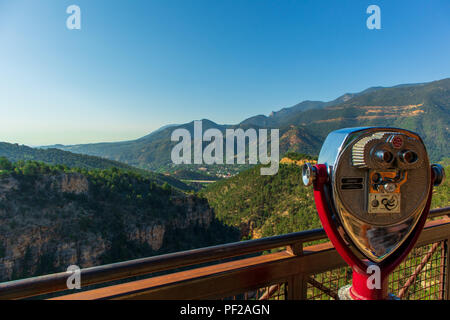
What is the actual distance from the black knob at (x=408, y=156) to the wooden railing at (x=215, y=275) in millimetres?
554

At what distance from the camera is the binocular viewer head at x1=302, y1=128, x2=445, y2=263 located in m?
1.01

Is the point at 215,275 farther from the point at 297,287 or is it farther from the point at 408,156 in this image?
the point at 408,156

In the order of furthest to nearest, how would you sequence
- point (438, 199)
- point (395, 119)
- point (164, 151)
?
point (164, 151), point (395, 119), point (438, 199)

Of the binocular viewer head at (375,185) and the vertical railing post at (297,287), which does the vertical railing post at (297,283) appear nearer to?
the vertical railing post at (297,287)

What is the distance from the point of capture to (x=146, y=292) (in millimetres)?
994

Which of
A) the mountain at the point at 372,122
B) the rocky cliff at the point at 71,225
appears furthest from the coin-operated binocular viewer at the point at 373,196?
the mountain at the point at 372,122

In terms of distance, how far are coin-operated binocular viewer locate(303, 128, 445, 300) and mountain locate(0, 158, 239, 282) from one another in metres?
24.6

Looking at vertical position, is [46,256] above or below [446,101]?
below

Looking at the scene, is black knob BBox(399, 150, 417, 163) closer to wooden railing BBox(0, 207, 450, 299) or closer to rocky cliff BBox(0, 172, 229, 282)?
wooden railing BBox(0, 207, 450, 299)

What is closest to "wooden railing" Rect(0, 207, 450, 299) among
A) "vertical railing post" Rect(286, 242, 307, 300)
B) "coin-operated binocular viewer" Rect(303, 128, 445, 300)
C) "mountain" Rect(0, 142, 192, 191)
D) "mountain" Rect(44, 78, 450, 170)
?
"vertical railing post" Rect(286, 242, 307, 300)

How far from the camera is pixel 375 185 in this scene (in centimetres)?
101
